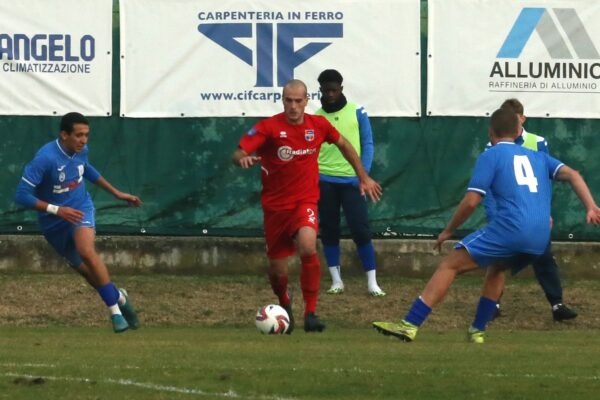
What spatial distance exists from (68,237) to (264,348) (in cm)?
319

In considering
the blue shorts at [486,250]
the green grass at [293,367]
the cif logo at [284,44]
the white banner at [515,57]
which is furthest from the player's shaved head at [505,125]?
the cif logo at [284,44]

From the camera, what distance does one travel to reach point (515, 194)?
12.4 m

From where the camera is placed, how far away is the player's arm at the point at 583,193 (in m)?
12.3

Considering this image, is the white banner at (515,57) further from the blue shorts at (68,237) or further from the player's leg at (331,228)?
the blue shorts at (68,237)

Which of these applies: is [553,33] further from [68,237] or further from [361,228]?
[68,237]

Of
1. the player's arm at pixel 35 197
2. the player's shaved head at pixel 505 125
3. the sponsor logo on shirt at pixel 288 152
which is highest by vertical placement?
the player's shaved head at pixel 505 125

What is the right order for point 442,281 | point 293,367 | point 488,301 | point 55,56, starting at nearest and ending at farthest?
point 293,367
point 442,281
point 488,301
point 55,56

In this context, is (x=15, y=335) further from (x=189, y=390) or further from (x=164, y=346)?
(x=189, y=390)

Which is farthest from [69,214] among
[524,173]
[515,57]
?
[515,57]

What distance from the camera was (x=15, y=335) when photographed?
14281 mm

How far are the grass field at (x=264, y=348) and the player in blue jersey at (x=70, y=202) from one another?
0.42 m

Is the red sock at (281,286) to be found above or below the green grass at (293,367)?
above

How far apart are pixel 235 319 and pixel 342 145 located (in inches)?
115

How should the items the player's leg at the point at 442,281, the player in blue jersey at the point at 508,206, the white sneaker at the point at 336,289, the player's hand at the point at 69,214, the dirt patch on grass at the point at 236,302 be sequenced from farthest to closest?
the white sneaker at the point at 336,289 → the dirt patch on grass at the point at 236,302 → the player's hand at the point at 69,214 → the player's leg at the point at 442,281 → the player in blue jersey at the point at 508,206
